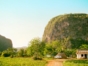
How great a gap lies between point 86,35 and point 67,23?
2038cm

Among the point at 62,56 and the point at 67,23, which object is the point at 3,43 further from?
the point at 62,56

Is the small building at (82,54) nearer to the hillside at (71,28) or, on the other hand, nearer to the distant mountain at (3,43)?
the distant mountain at (3,43)

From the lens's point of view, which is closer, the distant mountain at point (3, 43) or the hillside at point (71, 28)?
the distant mountain at point (3, 43)

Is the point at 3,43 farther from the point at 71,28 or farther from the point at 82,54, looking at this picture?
the point at 82,54

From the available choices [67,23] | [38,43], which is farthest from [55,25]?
[38,43]

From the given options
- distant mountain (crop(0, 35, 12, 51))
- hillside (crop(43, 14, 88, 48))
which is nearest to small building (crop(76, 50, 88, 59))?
distant mountain (crop(0, 35, 12, 51))

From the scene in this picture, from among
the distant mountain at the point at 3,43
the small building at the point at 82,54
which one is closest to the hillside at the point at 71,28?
the distant mountain at the point at 3,43

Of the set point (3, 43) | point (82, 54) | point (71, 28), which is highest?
point (71, 28)

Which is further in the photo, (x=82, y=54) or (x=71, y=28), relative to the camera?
(x=71, y=28)

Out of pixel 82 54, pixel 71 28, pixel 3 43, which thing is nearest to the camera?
pixel 82 54

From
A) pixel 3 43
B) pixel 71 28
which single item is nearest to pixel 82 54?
pixel 3 43

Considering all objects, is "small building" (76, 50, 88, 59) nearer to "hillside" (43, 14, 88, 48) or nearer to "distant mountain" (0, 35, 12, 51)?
"distant mountain" (0, 35, 12, 51)

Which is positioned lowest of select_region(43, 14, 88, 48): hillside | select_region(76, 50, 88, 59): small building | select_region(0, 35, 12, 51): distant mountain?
select_region(76, 50, 88, 59): small building

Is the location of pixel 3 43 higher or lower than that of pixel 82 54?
higher
